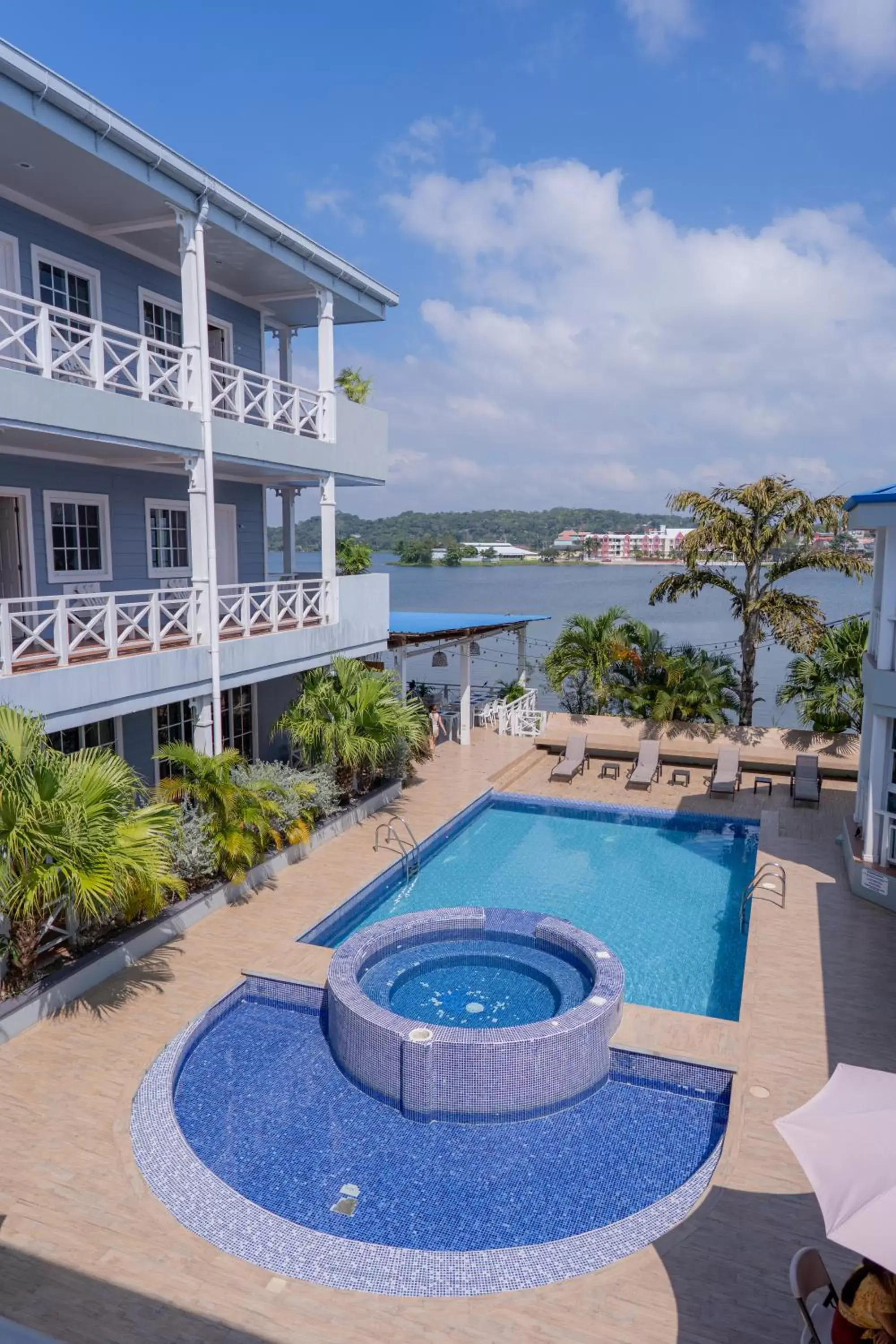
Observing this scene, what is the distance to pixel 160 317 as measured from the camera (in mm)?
16062

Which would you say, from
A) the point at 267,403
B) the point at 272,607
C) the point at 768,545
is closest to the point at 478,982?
the point at 272,607

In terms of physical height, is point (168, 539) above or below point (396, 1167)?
above

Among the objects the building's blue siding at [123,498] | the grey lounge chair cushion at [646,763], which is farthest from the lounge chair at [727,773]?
the building's blue siding at [123,498]

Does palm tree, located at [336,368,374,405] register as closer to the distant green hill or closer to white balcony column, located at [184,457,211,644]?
white balcony column, located at [184,457,211,644]

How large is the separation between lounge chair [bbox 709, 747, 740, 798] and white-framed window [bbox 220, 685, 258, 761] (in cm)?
1033

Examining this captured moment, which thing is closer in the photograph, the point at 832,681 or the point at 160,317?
the point at 160,317

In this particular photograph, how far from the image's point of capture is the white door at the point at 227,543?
60.3ft

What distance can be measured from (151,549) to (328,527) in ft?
11.1

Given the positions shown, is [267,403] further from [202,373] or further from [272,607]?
[272,607]

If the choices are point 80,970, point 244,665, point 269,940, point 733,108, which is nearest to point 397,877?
point 269,940

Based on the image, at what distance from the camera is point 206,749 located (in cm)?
1402

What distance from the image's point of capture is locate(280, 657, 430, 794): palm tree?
646 inches

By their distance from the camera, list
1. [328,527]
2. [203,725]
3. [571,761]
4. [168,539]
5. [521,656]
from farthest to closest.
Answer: [521,656], [571,761], [328,527], [168,539], [203,725]

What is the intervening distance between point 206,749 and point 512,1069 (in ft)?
24.1
